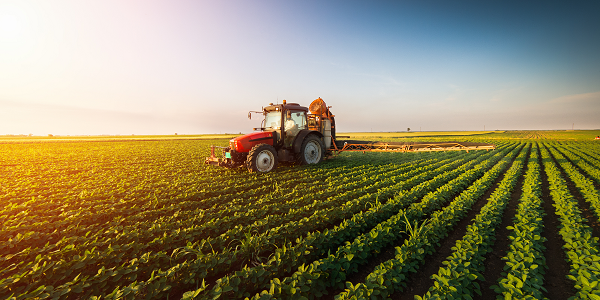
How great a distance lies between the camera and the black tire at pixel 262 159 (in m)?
8.17

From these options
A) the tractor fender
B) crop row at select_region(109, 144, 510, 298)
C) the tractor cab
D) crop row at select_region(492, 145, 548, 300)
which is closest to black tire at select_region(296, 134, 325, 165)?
the tractor fender

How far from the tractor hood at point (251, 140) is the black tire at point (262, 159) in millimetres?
429

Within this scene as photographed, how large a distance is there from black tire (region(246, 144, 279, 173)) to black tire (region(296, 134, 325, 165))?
1.14m

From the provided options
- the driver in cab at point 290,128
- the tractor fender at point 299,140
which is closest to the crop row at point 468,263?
the tractor fender at point 299,140

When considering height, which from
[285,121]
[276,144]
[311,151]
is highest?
[285,121]

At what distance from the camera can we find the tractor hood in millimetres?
8438

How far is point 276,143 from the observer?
29.8ft

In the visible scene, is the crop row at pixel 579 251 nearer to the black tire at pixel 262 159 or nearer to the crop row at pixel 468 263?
the crop row at pixel 468 263

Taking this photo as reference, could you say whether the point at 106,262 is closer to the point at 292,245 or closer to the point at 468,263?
the point at 292,245

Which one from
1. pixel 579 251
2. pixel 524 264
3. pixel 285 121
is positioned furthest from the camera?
pixel 285 121

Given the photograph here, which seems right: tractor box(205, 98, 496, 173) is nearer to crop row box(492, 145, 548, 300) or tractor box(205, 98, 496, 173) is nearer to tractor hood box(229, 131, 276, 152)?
tractor hood box(229, 131, 276, 152)

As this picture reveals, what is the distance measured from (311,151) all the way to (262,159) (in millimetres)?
2482

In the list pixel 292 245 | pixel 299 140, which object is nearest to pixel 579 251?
pixel 292 245

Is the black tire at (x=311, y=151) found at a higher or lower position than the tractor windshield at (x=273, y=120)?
lower
